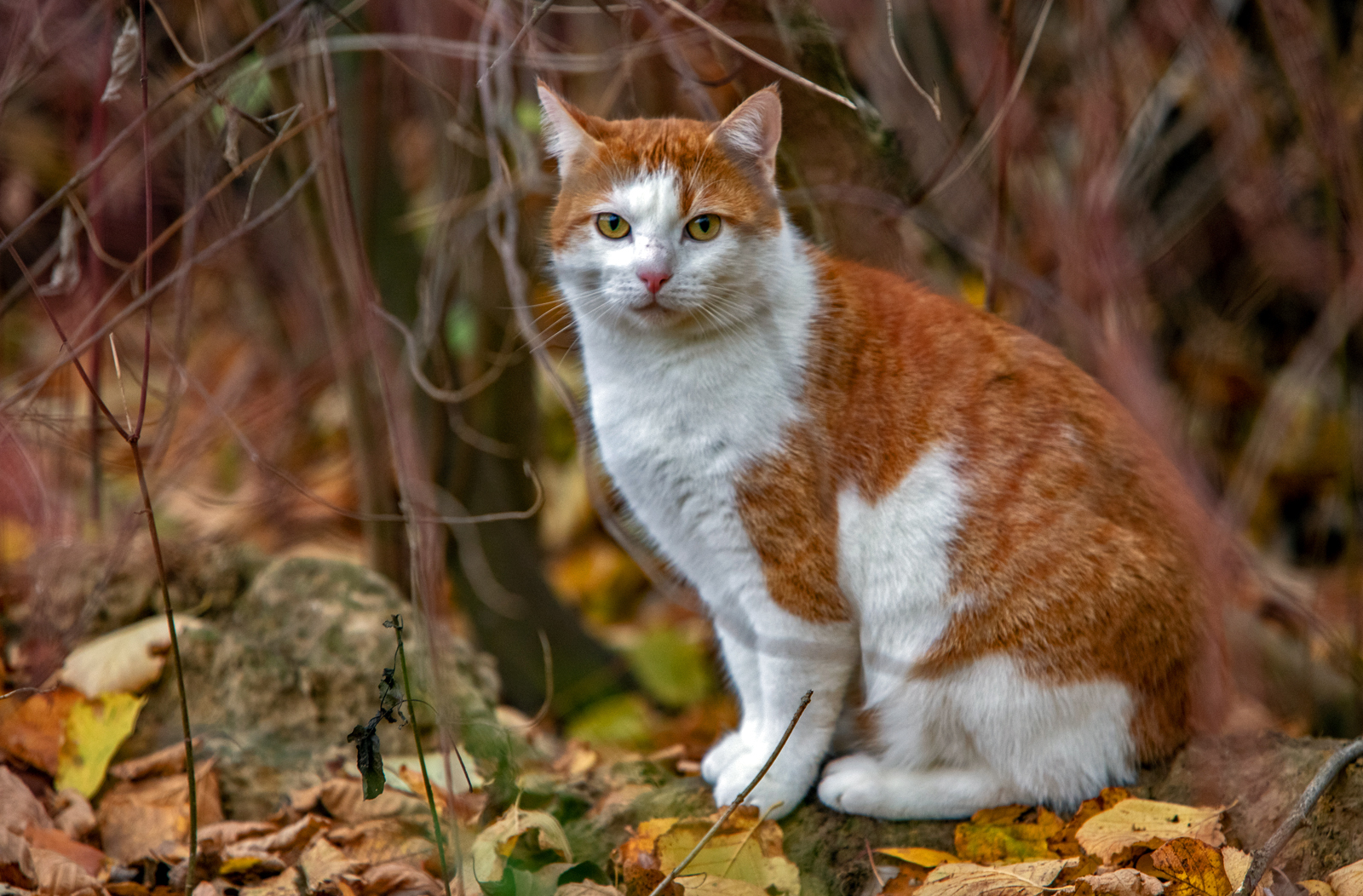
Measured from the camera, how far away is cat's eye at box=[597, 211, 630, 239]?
2494 mm

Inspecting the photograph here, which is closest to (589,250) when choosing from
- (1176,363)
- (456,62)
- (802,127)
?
(802,127)

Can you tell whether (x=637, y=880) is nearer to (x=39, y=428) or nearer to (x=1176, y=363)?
(x=39, y=428)

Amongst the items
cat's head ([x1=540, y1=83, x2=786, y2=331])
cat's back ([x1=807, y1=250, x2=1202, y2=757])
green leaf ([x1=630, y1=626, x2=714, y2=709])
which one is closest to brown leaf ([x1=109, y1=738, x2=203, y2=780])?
cat's head ([x1=540, y1=83, x2=786, y2=331])

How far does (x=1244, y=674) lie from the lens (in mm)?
3699

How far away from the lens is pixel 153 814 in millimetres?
2590

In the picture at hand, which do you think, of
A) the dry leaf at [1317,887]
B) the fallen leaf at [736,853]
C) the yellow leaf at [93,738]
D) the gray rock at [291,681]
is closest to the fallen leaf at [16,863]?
the yellow leaf at [93,738]

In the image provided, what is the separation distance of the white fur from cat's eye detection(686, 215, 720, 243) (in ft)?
0.08

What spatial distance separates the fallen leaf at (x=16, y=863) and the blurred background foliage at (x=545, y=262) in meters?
0.62

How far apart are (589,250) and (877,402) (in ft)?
2.56

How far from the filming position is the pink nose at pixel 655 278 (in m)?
2.36

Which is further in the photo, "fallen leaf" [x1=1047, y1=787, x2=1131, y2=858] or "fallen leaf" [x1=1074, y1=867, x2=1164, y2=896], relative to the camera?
"fallen leaf" [x1=1047, y1=787, x2=1131, y2=858]

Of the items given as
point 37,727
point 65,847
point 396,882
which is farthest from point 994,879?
point 37,727

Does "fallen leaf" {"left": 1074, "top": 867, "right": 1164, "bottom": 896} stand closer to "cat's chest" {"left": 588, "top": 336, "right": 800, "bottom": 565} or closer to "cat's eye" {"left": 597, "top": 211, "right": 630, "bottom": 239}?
"cat's chest" {"left": 588, "top": 336, "right": 800, "bottom": 565}

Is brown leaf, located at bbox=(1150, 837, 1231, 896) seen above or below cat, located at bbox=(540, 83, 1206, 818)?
below
